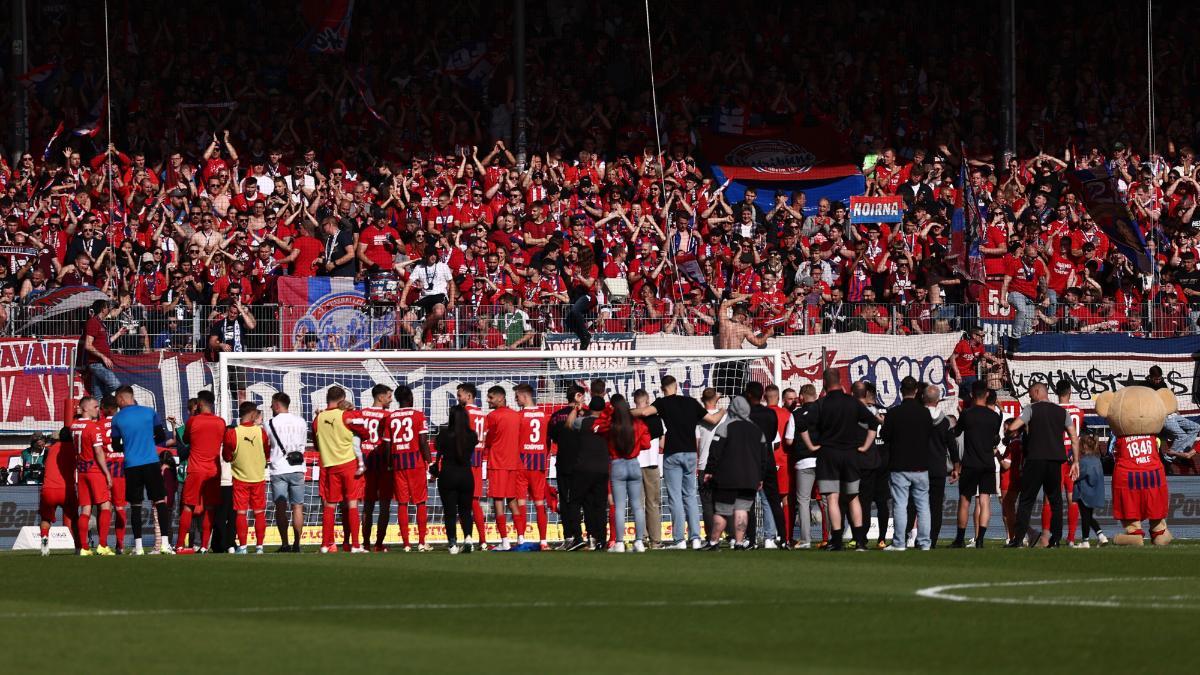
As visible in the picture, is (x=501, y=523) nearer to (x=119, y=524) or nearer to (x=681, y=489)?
(x=681, y=489)

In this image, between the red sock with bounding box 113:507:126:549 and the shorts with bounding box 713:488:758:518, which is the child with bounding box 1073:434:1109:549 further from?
the red sock with bounding box 113:507:126:549

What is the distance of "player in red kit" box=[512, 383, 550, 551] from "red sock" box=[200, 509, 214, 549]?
128 inches

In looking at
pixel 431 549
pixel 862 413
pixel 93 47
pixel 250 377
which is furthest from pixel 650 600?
pixel 93 47

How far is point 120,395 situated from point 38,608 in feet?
24.9

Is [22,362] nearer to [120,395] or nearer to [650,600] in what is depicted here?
[120,395]

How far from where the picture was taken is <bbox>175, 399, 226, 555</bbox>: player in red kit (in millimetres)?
20328

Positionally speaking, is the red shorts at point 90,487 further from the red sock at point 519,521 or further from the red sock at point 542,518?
the red sock at point 542,518

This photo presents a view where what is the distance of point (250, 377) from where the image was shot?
24.0 metres

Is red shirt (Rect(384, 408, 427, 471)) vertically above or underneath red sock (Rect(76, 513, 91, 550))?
above

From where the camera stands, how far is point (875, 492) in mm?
21094

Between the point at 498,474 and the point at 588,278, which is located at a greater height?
the point at 588,278

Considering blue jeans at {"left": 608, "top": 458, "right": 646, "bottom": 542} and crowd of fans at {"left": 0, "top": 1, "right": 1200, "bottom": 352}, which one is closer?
blue jeans at {"left": 608, "top": 458, "right": 646, "bottom": 542}

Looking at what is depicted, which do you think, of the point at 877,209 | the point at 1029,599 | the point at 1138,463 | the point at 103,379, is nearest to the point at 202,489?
the point at 103,379

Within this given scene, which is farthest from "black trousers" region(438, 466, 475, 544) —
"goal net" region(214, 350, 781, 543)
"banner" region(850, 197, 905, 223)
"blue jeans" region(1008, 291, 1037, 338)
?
"banner" region(850, 197, 905, 223)
